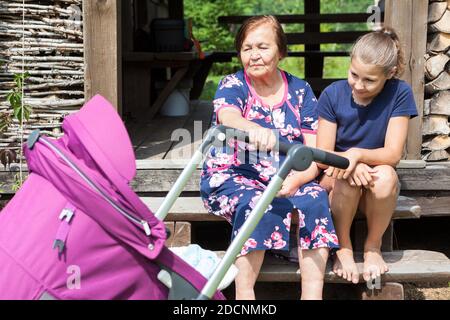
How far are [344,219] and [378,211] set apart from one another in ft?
0.53

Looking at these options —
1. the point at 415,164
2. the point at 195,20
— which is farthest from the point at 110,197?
the point at 195,20

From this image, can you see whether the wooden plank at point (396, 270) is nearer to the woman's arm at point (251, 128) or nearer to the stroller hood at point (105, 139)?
the woman's arm at point (251, 128)

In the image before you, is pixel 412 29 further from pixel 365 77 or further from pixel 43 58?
pixel 43 58

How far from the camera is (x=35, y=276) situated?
2.28 meters

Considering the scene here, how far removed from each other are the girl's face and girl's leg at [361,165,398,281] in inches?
14.5

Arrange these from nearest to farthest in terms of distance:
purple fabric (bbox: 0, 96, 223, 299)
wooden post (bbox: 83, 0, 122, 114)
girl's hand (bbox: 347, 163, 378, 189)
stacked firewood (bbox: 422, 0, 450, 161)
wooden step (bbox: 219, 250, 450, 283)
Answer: purple fabric (bbox: 0, 96, 223, 299), girl's hand (bbox: 347, 163, 378, 189), wooden step (bbox: 219, 250, 450, 283), wooden post (bbox: 83, 0, 122, 114), stacked firewood (bbox: 422, 0, 450, 161)

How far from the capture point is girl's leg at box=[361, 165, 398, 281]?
3348mm

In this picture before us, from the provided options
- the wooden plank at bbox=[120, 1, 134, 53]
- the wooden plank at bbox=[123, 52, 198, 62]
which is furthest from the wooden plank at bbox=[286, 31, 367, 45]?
the wooden plank at bbox=[123, 52, 198, 62]

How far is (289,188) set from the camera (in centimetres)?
342

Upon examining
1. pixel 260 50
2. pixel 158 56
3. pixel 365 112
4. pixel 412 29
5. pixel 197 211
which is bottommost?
pixel 197 211

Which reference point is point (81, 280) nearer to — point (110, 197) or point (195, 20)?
point (110, 197)

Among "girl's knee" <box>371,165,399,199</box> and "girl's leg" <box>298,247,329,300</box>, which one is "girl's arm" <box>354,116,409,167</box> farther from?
"girl's leg" <box>298,247,329,300</box>

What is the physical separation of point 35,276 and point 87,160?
1.34 feet

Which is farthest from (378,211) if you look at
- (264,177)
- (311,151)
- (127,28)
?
(127,28)
